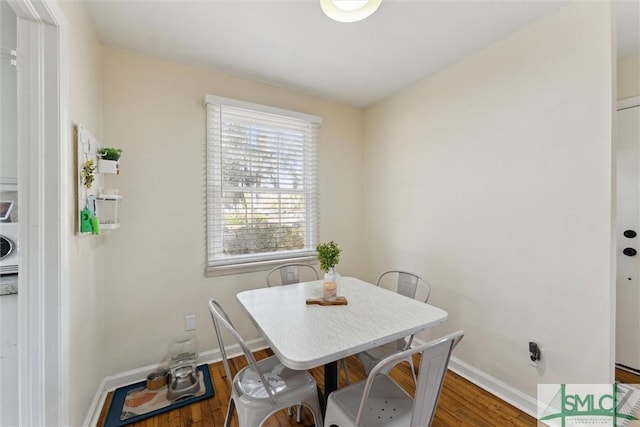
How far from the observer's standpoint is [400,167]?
2648 mm

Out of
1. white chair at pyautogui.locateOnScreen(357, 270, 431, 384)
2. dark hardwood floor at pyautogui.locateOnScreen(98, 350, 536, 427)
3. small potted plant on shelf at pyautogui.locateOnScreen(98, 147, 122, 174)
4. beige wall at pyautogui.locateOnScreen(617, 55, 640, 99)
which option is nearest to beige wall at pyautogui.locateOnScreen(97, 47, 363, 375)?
small potted plant on shelf at pyautogui.locateOnScreen(98, 147, 122, 174)

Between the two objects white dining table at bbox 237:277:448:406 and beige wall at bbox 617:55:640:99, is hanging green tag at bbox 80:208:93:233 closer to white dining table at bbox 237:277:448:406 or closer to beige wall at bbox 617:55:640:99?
Answer: white dining table at bbox 237:277:448:406

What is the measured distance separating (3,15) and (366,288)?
92.3 inches

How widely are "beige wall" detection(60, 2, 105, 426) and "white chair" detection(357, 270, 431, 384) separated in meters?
1.53

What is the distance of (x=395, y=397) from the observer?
4.08 feet

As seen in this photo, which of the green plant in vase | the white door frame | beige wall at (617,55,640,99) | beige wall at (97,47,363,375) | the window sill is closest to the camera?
the white door frame

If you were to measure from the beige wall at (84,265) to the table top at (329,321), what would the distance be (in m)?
0.84

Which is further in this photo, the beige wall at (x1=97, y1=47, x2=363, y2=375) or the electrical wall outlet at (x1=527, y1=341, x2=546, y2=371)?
the beige wall at (x1=97, y1=47, x2=363, y2=375)

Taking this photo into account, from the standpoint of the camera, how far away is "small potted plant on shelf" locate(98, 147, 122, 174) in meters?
1.60

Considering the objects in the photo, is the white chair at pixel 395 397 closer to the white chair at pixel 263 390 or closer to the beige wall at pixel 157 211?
the white chair at pixel 263 390

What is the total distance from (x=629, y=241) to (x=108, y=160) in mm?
3891

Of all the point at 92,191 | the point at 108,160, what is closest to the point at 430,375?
the point at 92,191

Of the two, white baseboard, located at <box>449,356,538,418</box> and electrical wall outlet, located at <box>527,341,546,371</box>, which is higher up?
electrical wall outlet, located at <box>527,341,546,371</box>

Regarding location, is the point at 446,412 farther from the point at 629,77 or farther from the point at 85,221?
the point at 629,77
